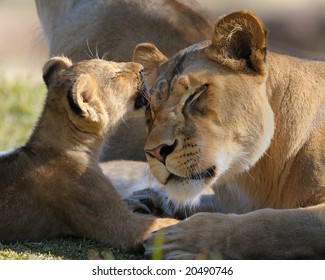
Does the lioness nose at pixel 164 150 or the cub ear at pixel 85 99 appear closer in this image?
the lioness nose at pixel 164 150

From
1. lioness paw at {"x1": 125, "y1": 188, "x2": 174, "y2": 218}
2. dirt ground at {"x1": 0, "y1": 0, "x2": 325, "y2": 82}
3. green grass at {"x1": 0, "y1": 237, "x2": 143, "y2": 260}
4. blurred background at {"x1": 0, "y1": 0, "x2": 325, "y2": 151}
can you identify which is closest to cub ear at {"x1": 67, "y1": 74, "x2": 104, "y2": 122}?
lioness paw at {"x1": 125, "y1": 188, "x2": 174, "y2": 218}

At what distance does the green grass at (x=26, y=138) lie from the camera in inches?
170

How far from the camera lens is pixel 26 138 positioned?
24.7 feet

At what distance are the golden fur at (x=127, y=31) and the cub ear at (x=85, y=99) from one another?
131 centimetres

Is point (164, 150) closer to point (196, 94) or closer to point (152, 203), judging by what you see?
point (196, 94)

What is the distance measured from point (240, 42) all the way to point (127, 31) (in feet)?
7.07

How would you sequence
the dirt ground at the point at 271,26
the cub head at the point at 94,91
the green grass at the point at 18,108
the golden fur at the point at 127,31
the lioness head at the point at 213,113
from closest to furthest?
1. the lioness head at the point at 213,113
2. the cub head at the point at 94,91
3. the golden fur at the point at 127,31
4. the green grass at the point at 18,108
5. the dirt ground at the point at 271,26

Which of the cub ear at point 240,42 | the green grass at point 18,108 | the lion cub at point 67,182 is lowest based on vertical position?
the green grass at point 18,108

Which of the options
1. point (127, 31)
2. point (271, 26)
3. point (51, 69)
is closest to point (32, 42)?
point (127, 31)

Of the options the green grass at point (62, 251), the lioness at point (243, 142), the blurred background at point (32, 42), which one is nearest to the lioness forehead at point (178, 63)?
the lioness at point (243, 142)

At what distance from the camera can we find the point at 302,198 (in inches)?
177

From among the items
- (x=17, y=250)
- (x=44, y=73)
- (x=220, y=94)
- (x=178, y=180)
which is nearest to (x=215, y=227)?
(x=178, y=180)

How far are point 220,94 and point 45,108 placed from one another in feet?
3.05

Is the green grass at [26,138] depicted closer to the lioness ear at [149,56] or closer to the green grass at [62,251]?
the green grass at [62,251]
